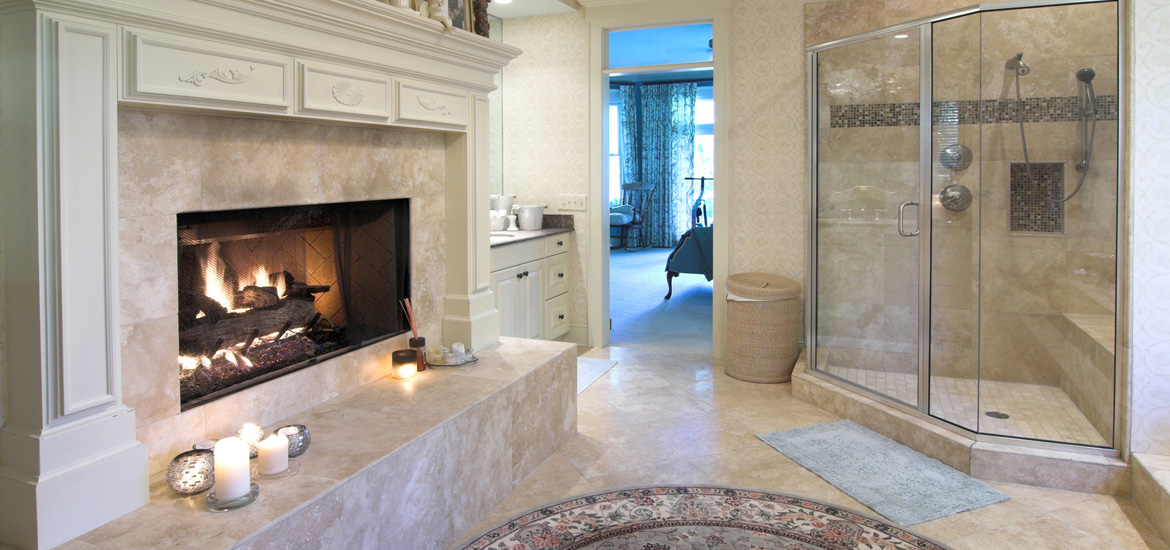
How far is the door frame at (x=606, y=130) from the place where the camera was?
4.59 meters

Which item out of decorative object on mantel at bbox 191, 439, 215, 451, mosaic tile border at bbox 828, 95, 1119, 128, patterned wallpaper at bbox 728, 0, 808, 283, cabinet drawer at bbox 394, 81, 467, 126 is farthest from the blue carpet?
decorative object on mantel at bbox 191, 439, 215, 451

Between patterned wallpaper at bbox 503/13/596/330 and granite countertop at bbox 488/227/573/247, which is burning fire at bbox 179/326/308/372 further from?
patterned wallpaper at bbox 503/13/596/330

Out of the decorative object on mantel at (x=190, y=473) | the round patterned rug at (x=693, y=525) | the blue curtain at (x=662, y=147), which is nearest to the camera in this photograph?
the decorative object on mantel at (x=190, y=473)

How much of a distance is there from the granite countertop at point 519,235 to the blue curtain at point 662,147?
6.06 m

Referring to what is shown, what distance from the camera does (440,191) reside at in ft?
10.3

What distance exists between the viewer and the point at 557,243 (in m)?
4.93

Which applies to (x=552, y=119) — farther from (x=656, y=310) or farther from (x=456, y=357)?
(x=456, y=357)

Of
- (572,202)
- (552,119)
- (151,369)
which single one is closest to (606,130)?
(552,119)

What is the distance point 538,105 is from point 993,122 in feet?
8.88

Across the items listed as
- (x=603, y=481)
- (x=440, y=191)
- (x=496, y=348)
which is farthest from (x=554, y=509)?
(x=440, y=191)

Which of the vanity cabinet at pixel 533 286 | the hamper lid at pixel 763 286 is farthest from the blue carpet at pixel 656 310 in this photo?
the hamper lid at pixel 763 286

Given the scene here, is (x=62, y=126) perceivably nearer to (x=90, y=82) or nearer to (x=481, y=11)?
(x=90, y=82)

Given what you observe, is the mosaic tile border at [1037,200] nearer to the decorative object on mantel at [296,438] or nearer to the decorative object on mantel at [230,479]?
the decorative object on mantel at [296,438]

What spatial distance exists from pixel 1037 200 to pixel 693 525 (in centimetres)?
195
